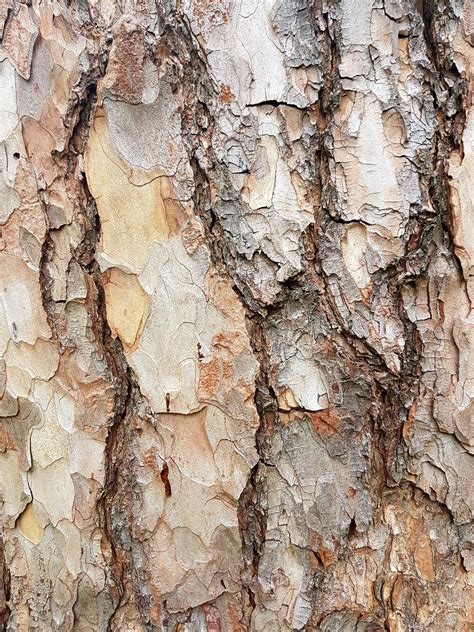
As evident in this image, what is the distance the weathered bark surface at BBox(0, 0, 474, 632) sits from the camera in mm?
770

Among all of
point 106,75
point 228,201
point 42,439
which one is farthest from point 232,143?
point 42,439

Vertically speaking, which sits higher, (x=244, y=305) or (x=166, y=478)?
(x=244, y=305)

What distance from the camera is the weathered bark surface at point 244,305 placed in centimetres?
77

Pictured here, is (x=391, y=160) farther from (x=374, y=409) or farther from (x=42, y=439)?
(x=42, y=439)

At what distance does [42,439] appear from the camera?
2.88ft

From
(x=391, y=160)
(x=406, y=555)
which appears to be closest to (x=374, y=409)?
(x=406, y=555)

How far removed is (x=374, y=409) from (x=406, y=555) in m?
0.20

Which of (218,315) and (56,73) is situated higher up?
(56,73)

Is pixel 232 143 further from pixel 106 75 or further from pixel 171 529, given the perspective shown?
pixel 171 529

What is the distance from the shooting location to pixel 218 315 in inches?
31.6

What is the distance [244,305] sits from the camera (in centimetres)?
79

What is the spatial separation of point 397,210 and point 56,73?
460 mm

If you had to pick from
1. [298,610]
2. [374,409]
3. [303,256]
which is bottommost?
[298,610]

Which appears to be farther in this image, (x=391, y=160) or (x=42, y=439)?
(x=42, y=439)
